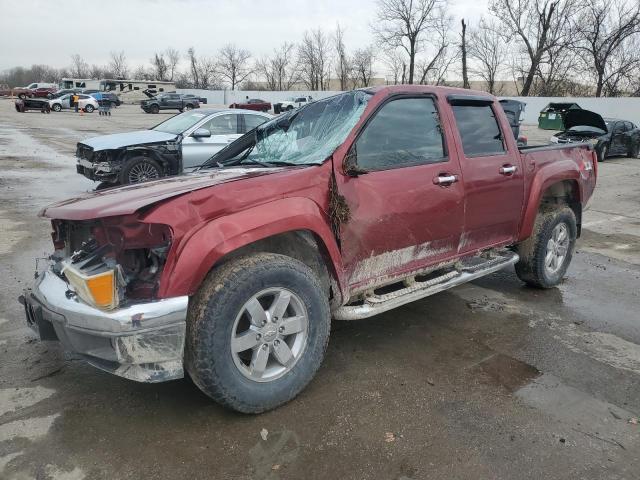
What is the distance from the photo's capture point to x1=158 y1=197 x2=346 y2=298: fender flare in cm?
251

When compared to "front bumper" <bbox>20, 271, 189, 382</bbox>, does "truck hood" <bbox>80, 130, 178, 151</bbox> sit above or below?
above

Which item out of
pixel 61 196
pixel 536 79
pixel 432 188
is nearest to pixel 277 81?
pixel 536 79

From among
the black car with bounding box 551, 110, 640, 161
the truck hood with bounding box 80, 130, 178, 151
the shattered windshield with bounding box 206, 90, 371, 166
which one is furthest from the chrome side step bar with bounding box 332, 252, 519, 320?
the black car with bounding box 551, 110, 640, 161

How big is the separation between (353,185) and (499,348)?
5.66 feet

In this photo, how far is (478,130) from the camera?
419 centimetres

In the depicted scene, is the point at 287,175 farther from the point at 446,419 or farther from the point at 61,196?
the point at 61,196

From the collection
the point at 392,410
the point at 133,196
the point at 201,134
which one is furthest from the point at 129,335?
the point at 201,134

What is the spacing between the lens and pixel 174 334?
8.21 feet

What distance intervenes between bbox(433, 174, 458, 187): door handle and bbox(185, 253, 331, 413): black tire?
1.24m

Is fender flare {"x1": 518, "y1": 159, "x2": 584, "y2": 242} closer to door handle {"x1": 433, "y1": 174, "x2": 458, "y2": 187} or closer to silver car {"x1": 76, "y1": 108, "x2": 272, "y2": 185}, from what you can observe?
door handle {"x1": 433, "y1": 174, "x2": 458, "y2": 187}

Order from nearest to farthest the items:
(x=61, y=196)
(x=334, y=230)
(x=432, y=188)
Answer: (x=334, y=230), (x=432, y=188), (x=61, y=196)

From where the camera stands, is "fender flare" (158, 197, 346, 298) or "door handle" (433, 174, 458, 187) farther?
"door handle" (433, 174, 458, 187)

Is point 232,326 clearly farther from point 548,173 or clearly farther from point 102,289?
point 548,173

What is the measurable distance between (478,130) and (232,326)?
8.85 feet
